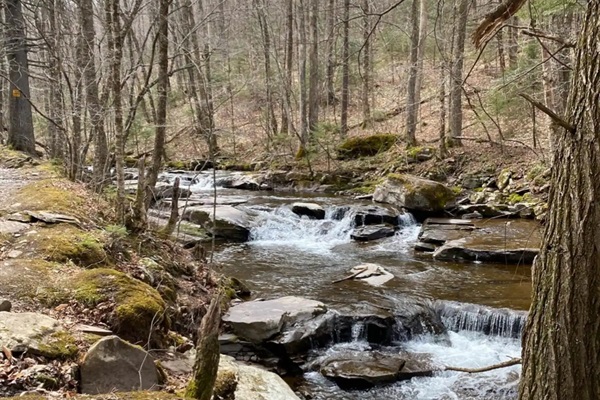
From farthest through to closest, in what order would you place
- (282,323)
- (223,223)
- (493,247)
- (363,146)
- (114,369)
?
(363,146)
(223,223)
(493,247)
(282,323)
(114,369)

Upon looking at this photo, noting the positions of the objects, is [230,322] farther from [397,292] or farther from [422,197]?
[422,197]

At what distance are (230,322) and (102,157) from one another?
13.8 feet

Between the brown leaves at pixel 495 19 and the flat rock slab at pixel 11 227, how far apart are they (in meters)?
4.61

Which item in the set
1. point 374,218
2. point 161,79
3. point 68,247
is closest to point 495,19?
point 68,247

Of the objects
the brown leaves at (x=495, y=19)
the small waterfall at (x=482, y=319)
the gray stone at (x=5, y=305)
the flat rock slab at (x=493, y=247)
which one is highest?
the brown leaves at (x=495, y=19)

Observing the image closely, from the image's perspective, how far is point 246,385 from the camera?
3883 mm

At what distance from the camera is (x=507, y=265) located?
31.5 ft

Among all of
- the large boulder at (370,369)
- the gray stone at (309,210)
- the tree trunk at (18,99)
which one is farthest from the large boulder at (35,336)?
the tree trunk at (18,99)

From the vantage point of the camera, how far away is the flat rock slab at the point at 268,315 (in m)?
6.45

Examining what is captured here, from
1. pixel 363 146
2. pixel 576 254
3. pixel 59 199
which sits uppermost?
pixel 363 146

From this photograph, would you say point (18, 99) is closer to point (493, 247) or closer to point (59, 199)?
point (59, 199)

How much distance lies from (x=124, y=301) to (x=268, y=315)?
9.79 feet

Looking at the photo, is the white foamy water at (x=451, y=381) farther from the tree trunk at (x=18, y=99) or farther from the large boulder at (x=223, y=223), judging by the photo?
the tree trunk at (x=18, y=99)

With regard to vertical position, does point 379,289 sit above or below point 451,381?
above
